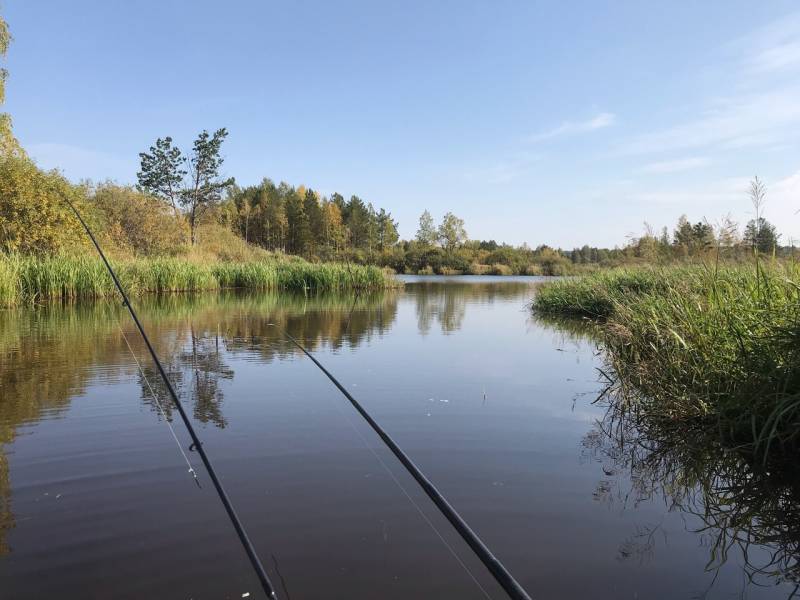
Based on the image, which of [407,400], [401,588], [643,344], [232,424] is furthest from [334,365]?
[401,588]

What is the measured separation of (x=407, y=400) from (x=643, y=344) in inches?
122

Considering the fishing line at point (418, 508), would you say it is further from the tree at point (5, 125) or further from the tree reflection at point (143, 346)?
the tree at point (5, 125)

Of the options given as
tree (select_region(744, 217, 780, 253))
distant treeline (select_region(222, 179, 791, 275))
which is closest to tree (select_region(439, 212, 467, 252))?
distant treeline (select_region(222, 179, 791, 275))

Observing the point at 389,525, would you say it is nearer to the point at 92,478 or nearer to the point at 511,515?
the point at 511,515

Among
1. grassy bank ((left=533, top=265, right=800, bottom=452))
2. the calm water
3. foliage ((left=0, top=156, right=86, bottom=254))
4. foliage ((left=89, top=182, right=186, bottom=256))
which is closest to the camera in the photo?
the calm water

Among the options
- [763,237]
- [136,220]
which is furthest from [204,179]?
[763,237]

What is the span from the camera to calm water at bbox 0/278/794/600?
9.77 ft

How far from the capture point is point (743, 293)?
546cm

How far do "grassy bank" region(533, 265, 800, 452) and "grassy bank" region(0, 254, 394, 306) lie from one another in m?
19.2

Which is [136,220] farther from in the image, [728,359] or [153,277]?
[728,359]

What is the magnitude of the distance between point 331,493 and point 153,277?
24726 mm

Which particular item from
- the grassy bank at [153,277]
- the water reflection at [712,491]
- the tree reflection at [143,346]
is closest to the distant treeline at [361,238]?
the grassy bank at [153,277]

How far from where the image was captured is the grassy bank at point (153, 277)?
18547 millimetres

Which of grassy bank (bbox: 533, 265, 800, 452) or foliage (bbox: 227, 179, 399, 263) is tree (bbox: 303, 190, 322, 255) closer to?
foliage (bbox: 227, 179, 399, 263)
